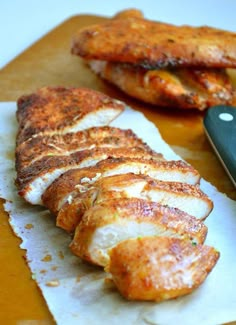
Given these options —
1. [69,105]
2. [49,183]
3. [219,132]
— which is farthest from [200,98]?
[49,183]

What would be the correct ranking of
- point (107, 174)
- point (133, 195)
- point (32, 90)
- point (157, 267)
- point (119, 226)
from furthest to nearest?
point (32, 90)
point (107, 174)
point (133, 195)
point (119, 226)
point (157, 267)

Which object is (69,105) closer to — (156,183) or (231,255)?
(156,183)

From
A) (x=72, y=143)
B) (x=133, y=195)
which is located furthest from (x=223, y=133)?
(x=133, y=195)

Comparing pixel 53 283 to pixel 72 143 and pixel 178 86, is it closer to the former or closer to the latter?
pixel 72 143

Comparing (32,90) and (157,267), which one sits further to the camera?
(32,90)

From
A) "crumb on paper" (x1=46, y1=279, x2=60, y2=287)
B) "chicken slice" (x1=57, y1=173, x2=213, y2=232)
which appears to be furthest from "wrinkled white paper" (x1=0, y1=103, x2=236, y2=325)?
"chicken slice" (x1=57, y1=173, x2=213, y2=232)

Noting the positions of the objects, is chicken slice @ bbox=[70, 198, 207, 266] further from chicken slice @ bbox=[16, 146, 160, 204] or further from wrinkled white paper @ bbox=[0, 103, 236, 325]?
chicken slice @ bbox=[16, 146, 160, 204]

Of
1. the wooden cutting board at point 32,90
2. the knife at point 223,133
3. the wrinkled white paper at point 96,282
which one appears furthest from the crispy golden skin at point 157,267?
the knife at point 223,133
